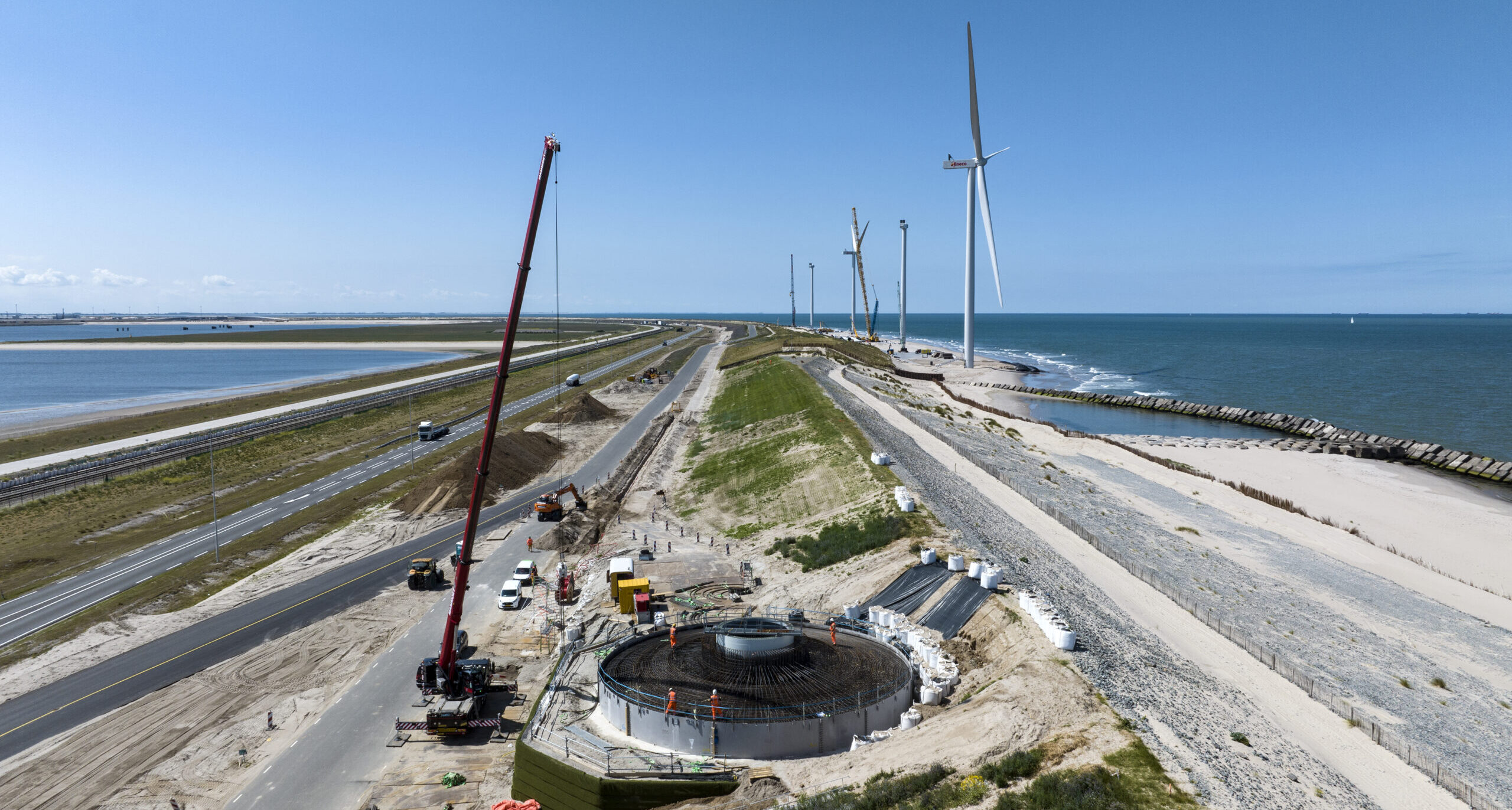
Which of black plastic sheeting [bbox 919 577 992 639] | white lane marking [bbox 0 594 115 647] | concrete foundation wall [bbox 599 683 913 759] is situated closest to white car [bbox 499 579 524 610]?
concrete foundation wall [bbox 599 683 913 759]

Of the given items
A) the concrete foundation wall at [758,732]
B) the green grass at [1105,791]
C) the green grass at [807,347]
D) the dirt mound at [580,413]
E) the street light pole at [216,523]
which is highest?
the green grass at [807,347]

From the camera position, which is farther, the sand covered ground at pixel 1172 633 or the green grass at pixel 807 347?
the green grass at pixel 807 347

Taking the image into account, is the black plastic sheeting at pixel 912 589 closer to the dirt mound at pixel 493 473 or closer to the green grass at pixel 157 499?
the dirt mound at pixel 493 473

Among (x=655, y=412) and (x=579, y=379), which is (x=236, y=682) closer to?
(x=655, y=412)

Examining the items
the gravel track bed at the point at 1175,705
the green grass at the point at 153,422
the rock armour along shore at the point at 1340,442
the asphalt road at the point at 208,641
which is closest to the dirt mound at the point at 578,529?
the asphalt road at the point at 208,641

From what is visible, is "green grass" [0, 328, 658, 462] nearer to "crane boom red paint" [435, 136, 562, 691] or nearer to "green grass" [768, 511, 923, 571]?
"crane boom red paint" [435, 136, 562, 691]

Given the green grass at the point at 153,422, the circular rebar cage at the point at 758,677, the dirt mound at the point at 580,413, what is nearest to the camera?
the circular rebar cage at the point at 758,677

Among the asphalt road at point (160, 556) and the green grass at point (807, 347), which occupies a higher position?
the green grass at point (807, 347)

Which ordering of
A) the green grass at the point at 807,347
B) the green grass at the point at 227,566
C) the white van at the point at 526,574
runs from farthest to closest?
1. the green grass at the point at 807,347
2. the white van at the point at 526,574
3. the green grass at the point at 227,566
